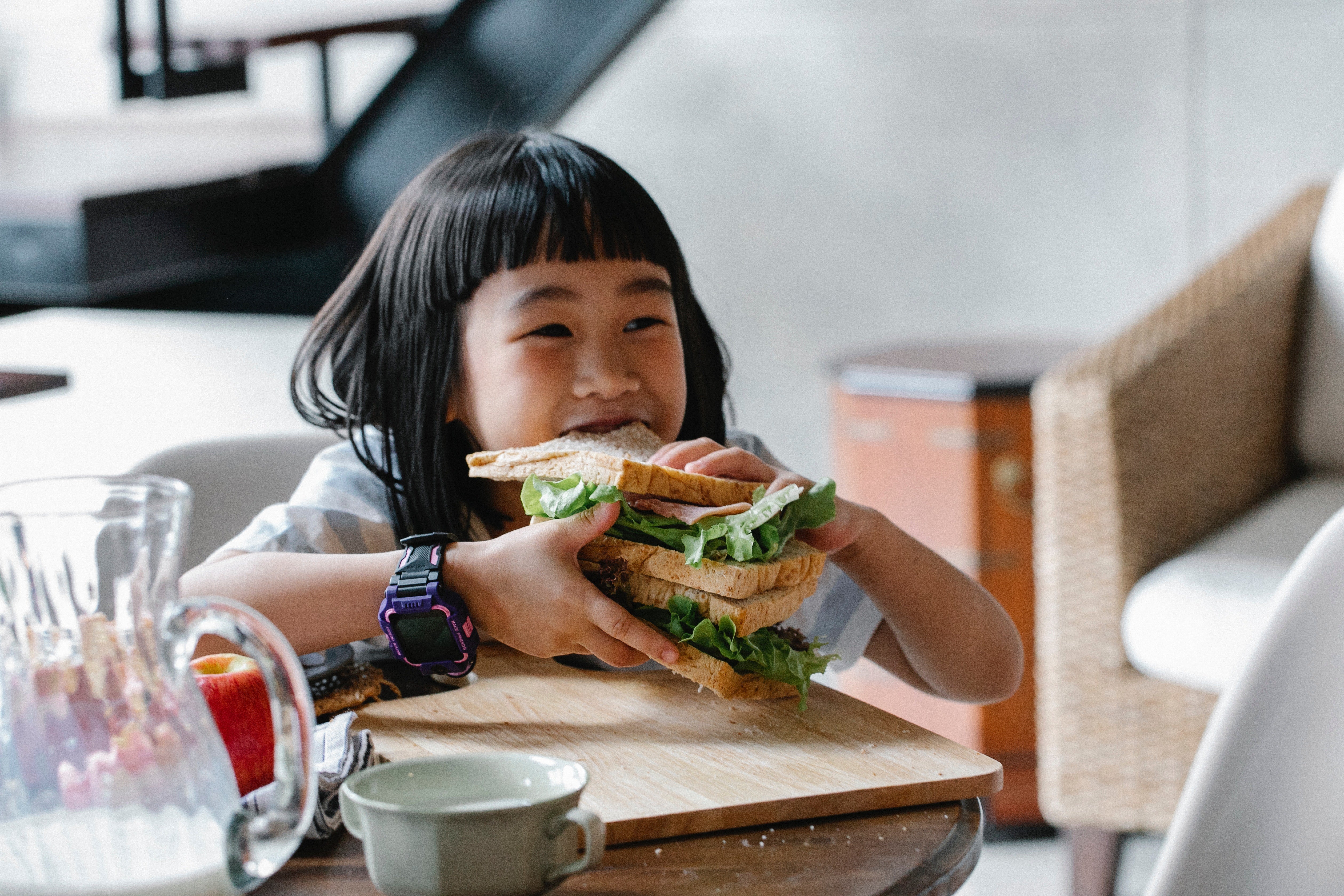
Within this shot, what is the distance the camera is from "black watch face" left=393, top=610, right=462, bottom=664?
100cm

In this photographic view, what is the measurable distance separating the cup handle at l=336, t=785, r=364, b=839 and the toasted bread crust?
340 mm

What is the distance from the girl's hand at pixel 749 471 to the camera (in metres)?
1.04

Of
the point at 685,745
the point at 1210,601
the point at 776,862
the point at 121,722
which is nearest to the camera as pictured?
the point at 121,722

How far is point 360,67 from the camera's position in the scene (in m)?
3.92

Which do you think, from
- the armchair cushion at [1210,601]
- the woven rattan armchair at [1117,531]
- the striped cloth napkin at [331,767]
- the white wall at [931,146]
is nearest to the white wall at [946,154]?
the white wall at [931,146]

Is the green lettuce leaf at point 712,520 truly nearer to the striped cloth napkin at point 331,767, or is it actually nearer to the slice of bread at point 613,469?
the slice of bread at point 613,469

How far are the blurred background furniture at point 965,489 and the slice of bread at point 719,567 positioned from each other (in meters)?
1.60

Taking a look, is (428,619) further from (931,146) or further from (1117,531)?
(931,146)

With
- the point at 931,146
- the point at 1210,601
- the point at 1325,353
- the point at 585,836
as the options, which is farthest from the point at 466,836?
the point at 931,146

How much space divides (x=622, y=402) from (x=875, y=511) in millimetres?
245

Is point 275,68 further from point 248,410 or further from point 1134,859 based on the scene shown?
point 1134,859

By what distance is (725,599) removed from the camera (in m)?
0.98

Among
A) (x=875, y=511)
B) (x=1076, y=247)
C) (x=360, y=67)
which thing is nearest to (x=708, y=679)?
(x=875, y=511)

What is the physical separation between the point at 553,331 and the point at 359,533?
0.25 metres
